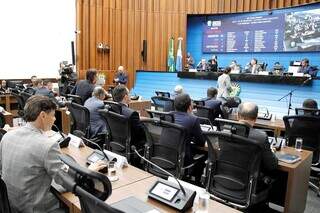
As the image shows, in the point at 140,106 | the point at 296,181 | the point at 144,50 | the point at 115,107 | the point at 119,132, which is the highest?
the point at 144,50

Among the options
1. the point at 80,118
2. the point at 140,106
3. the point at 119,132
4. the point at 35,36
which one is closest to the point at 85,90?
the point at 140,106

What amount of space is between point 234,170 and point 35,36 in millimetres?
9334

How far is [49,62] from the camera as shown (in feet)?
34.2

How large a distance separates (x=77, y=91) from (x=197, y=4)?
7.49 metres

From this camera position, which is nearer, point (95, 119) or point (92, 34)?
point (95, 119)

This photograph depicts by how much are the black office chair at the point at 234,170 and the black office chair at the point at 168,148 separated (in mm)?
308

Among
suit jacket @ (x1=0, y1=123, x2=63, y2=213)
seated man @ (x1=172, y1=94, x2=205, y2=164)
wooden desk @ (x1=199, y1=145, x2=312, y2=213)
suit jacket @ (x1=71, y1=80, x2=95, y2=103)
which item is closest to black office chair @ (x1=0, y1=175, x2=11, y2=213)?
suit jacket @ (x1=0, y1=123, x2=63, y2=213)

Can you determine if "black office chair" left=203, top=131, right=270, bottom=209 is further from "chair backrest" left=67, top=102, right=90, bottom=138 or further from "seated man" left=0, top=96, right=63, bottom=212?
"chair backrest" left=67, top=102, right=90, bottom=138

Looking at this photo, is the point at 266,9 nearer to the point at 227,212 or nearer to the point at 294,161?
the point at 294,161

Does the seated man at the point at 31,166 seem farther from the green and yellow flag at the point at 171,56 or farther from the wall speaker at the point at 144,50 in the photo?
the wall speaker at the point at 144,50

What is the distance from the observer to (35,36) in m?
10.1

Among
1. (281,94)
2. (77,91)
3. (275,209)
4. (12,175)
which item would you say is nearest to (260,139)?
(275,209)

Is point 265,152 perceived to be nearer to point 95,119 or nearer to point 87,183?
point 87,183

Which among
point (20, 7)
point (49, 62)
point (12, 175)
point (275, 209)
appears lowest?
point (275, 209)
